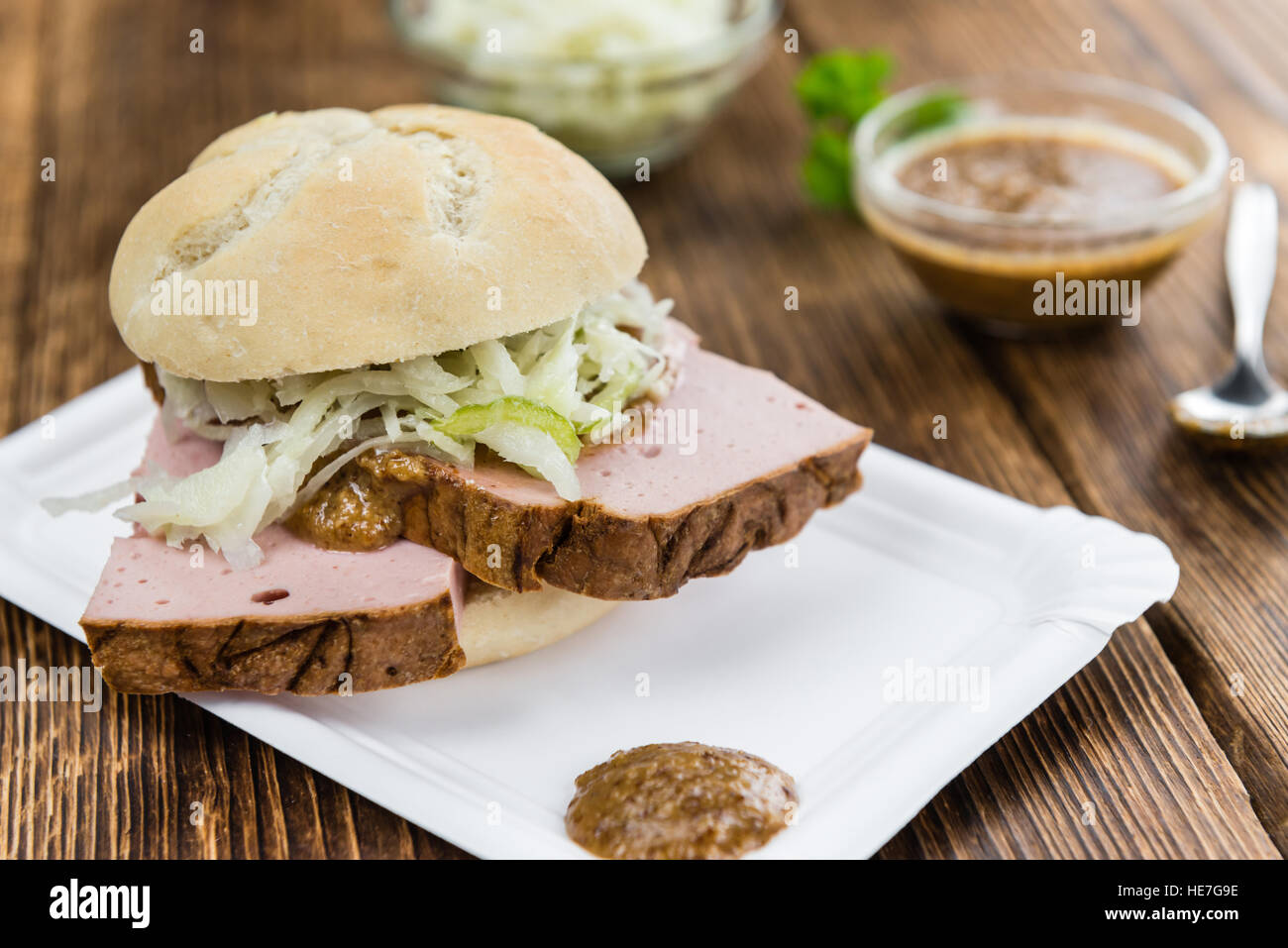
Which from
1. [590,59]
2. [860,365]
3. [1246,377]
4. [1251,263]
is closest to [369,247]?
[860,365]

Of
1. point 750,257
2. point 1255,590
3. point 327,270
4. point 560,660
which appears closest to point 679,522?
point 560,660

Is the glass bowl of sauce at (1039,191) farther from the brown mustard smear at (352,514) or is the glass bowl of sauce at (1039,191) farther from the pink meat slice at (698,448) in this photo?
the brown mustard smear at (352,514)

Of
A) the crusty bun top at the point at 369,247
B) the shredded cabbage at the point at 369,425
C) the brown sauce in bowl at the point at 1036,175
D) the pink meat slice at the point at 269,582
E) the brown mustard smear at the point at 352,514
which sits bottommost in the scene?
the pink meat slice at the point at 269,582

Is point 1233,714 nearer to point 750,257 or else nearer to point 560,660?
point 560,660

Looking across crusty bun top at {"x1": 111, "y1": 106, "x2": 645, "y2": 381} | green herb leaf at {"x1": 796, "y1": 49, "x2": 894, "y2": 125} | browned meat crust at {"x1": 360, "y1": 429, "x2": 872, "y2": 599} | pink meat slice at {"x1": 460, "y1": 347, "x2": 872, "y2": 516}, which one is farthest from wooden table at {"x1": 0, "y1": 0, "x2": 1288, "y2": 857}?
crusty bun top at {"x1": 111, "y1": 106, "x2": 645, "y2": 381}

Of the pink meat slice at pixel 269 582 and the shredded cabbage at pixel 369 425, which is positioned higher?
the shredded cabbage at pixel 369 425

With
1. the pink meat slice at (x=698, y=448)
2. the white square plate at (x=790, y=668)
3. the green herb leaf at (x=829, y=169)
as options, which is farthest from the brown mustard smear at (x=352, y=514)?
the green herb leaf at (x=829, y=169)

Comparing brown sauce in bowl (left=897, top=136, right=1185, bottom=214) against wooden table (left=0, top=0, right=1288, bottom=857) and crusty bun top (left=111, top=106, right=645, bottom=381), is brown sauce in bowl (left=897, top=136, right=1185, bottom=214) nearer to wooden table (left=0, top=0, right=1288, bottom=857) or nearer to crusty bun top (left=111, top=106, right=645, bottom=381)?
wooden table (left=0, top=0, right=1288, bottom=857)

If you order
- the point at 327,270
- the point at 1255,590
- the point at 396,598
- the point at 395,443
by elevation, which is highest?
the point at 327,270
